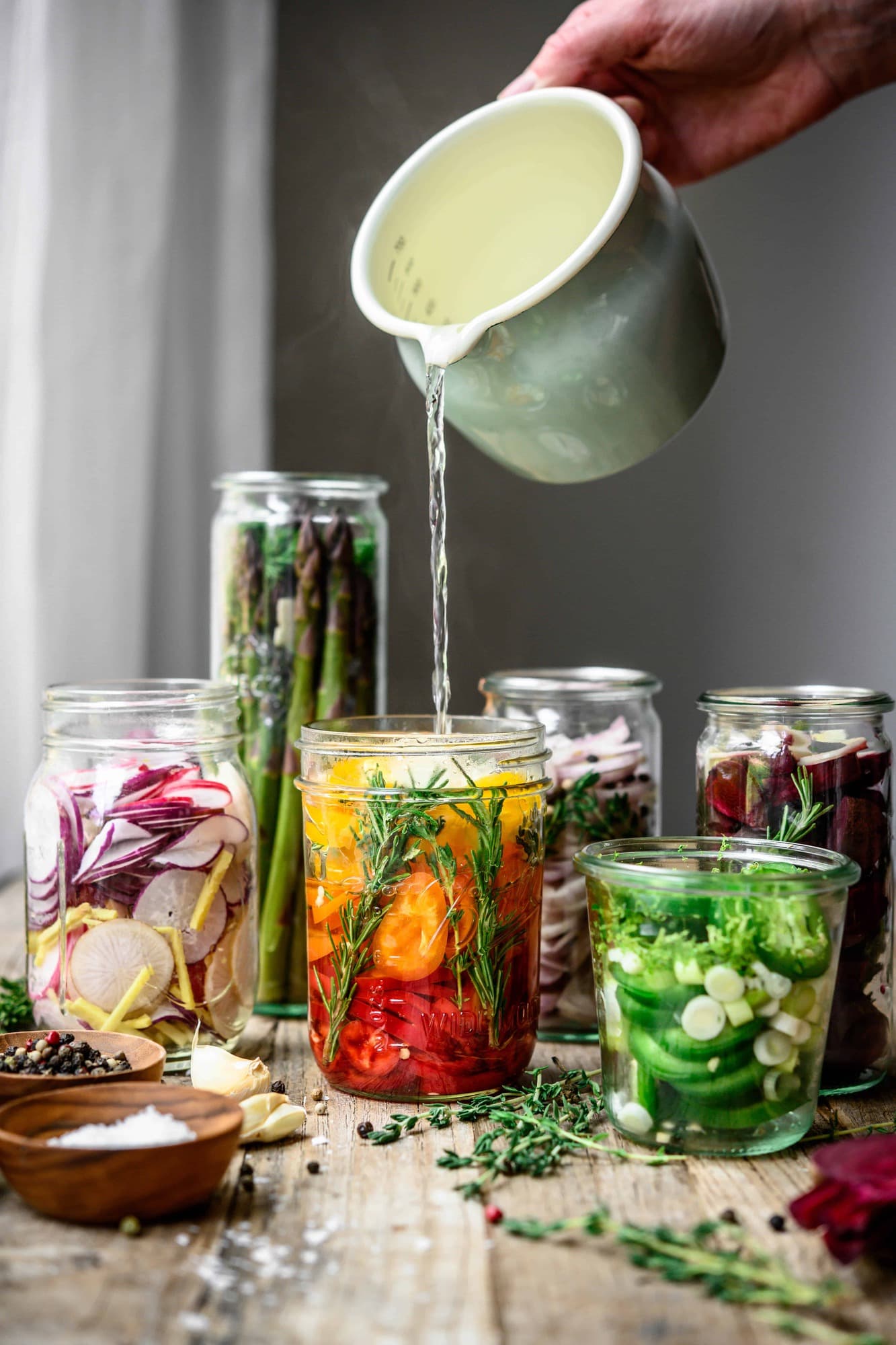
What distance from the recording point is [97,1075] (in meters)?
0.90

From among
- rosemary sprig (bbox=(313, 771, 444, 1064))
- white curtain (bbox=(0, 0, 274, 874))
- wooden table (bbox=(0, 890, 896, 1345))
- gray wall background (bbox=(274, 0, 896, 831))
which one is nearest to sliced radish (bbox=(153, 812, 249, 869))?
rosemary sprig (bbox=(313, 771, 444, 1064))

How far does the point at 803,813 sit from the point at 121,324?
1.27 metres

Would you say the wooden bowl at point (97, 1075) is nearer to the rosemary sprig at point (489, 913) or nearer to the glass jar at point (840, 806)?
the rosemary sprig at point (489, 913)

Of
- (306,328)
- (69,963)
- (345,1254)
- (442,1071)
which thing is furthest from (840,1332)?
(306,328)

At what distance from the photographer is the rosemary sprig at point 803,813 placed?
1.02m

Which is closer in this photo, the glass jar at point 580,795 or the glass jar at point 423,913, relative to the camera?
the glass jar at point 423,913

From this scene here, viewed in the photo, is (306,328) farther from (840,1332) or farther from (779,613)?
(840,1332)

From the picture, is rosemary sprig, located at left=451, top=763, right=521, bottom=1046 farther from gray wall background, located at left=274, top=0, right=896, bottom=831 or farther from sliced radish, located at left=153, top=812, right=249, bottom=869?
gray wall background, located at left=274, top=0, right=896, bottom=831

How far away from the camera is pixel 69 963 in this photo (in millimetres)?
1057

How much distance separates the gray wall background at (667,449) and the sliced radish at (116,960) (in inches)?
40.6

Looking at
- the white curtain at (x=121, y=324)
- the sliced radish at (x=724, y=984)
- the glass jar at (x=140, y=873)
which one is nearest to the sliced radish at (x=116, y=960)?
the glass jar at (x=140, y=873)

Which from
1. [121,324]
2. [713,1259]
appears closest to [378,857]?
[713,1259]

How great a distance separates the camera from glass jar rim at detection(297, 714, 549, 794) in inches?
40.2

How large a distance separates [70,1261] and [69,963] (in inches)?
13.7
